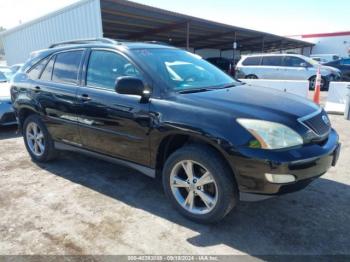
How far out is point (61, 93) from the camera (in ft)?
13.1

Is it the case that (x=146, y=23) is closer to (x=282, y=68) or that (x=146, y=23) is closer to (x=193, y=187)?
(x=282, y=68)

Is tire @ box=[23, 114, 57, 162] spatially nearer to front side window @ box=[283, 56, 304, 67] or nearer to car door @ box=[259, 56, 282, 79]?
car door @ box=[259, 56, 282, 79]

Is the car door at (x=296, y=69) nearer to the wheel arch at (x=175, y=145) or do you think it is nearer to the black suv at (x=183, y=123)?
the black suv at (x=183, y=123)

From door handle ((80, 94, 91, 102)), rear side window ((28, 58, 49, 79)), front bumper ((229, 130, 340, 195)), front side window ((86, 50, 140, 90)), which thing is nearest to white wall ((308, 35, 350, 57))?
rear side window ((28, 58, 49, 79))

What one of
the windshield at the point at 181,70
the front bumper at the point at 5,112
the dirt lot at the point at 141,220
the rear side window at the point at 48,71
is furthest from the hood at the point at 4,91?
the windshield at the point at 181,70

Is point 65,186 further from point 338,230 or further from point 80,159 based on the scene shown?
point 338,230

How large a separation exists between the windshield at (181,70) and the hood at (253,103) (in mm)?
297

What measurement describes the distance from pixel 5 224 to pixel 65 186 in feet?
3.07

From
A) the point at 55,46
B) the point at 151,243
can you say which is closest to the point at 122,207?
the point at 151,243

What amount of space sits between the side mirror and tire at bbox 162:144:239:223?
0.72 metres

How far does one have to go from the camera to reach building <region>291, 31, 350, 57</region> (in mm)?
36594

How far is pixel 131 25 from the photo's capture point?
1723cm

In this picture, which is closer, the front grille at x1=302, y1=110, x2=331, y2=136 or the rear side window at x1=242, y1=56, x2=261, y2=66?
the front grille at x1=302, y1=110, x2=331, y2=136

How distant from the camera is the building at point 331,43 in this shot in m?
36.6
